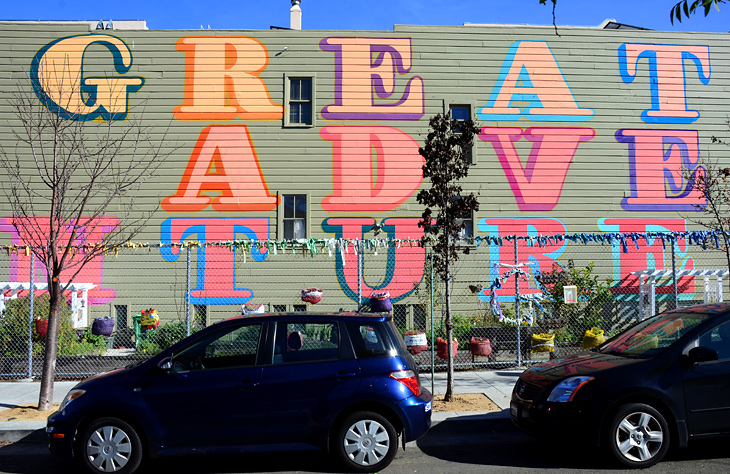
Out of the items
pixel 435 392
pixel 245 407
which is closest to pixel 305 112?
pixel 435 392

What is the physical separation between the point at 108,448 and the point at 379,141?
11.0 m

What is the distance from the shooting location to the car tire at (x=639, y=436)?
5.52 meters

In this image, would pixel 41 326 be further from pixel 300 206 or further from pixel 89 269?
pixel 300 206

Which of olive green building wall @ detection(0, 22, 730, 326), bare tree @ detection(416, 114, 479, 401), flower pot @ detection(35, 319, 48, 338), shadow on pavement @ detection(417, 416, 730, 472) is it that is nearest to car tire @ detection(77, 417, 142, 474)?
shadow on pavement @ detection(417, 416, 730, 472)

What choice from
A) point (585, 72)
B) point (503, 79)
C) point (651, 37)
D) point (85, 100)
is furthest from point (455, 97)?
point (85, 100)

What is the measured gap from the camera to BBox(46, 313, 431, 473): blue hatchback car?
5.48 m

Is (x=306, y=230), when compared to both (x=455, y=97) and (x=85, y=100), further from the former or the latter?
(x=85, y=100)

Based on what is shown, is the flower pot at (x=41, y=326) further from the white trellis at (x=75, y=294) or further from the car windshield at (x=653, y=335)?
the car windshield at (x=653, y=335)

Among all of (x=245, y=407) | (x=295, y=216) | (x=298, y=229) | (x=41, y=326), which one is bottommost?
(x=245, y=407)

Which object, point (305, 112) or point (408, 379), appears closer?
point (408, 379)

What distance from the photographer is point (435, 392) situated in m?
8.74

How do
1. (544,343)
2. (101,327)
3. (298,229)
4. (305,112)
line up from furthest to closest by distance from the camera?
(305,112) → (298,229) → (101,327) → (544,343)

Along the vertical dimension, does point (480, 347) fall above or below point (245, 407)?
above

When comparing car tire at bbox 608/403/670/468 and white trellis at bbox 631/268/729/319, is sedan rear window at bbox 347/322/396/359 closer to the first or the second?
car tire at bbox 608/403/670/468
